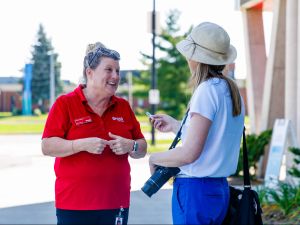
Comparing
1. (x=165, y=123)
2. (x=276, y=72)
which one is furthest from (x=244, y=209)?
(x=276, y=72)

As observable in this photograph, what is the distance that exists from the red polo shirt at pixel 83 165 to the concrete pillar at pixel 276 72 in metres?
10.3

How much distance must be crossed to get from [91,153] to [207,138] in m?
0.91

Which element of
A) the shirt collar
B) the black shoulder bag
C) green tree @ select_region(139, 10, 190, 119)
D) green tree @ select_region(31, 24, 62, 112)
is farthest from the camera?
green tree @ select_region(31, 24, 62, 112)

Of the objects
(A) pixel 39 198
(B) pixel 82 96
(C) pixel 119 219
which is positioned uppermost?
(B) pixel 82 96

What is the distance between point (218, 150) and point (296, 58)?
31.1 feet

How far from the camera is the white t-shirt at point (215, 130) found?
4031 millimetres

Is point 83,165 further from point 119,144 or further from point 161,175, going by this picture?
point 161,175

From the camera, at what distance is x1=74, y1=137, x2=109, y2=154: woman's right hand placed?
450 cm

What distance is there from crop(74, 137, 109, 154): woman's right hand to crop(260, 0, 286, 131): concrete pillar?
34.7ft

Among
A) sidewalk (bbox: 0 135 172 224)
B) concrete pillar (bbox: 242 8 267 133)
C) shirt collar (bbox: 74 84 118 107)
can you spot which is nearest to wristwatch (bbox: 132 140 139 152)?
shirt collar (bbox: 74 84 118 107)

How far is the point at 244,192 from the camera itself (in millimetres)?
4180

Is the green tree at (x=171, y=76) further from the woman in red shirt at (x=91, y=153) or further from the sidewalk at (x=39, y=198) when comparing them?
the woman in red shirt at (x=91, y=153)

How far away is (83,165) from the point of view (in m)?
4.70

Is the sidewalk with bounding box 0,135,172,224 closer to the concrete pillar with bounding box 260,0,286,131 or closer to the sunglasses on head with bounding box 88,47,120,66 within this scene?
the concrete pillar with bounding box 260,0,286,131
